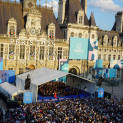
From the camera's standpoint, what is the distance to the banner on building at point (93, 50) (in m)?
57.9

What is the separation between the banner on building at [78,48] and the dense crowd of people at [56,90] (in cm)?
904

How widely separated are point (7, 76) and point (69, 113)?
2315 centimetres

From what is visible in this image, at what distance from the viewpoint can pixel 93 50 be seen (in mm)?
58594

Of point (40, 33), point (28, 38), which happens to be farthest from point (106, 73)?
point (28, 38)

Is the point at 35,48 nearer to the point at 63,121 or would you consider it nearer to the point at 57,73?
the point at 57,73

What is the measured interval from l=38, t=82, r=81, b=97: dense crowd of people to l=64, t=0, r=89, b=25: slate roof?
16586 mm

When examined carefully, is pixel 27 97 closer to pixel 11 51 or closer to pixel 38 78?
pixel 38 78

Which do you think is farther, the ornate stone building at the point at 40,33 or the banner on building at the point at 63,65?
the banner on building at the point at 63,65

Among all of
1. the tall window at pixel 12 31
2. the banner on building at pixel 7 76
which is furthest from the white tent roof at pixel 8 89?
the tall window at pixel 12 31

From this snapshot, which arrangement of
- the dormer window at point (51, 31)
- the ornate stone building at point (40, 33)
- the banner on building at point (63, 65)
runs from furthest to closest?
the banner on building at point (63, 65)
the dormer window at point (51, 31)
the ornate stone building at point (40, 33)

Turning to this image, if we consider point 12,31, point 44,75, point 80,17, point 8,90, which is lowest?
point 8,90

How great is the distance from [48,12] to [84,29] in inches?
385

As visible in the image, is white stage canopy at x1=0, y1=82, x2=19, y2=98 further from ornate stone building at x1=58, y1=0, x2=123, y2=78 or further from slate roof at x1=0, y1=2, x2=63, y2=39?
ornate stone building at x1=58, y1=0, x2=123, y2=78

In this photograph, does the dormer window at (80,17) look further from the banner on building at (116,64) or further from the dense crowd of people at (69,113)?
the dense crowd of people at (69,113)
